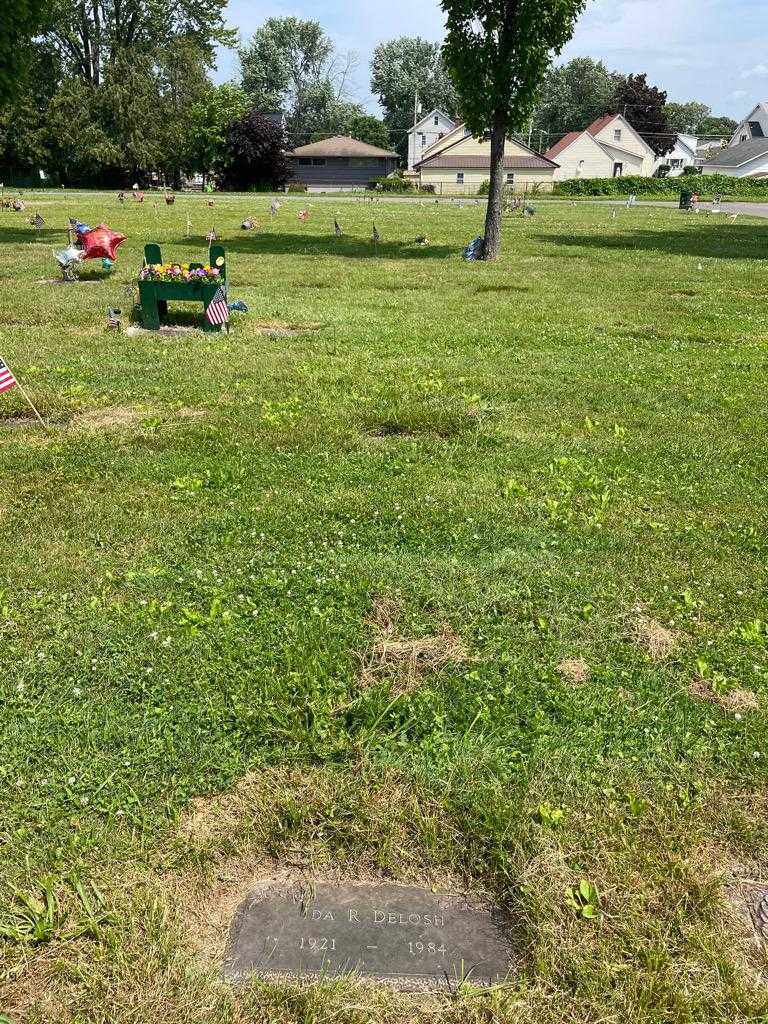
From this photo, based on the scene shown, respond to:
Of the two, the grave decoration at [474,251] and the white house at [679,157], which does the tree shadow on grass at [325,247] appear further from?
the white house at [679,157]

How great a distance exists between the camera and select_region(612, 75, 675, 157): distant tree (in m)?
95.4

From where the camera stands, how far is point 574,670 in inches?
153

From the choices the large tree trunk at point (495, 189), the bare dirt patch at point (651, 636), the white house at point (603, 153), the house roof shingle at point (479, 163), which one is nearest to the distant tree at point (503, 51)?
the large tree trunk at point (495, 189)

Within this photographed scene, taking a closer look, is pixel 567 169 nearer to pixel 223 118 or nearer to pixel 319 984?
pixel 223 118

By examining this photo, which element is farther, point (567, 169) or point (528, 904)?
point (567, 169)

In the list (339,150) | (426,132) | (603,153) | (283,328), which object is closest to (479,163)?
(603,153)

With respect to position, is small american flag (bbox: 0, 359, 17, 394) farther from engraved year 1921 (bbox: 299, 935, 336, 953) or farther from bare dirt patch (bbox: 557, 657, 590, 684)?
engraved year 1921 (bbox: 299, 935, 336, 953)

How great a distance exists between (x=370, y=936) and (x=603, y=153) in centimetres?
8734

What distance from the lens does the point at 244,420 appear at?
288 inches

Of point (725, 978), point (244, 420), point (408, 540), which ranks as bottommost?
point (725, 978)

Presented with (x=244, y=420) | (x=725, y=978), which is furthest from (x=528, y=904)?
(x=244, y=420)

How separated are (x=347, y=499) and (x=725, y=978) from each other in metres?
3.86

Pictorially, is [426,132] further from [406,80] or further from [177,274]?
[177,274]

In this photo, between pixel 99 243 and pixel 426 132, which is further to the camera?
pixel 426 132
